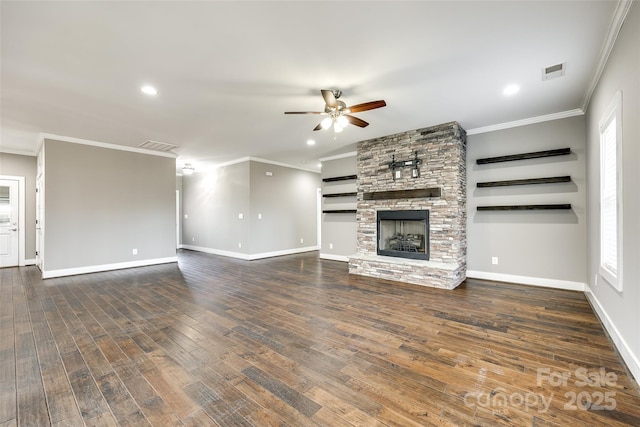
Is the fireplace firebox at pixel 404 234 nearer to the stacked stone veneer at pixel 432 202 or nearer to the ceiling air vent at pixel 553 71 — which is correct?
the stacked stone veneer at pixel 432 202

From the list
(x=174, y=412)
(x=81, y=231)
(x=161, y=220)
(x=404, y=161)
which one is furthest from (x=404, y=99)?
(x=81, y=231)

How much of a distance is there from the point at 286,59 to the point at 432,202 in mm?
3388

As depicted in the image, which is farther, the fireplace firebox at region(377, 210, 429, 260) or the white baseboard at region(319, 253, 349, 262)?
the white baseboard at region(319, 253, 349, 262)

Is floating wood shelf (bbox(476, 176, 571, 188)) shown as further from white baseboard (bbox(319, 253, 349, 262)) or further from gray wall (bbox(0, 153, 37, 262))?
gray wall (bbox(0, 153, 37, 262))

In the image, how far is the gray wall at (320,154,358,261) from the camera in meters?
6.82

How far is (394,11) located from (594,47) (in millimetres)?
2092

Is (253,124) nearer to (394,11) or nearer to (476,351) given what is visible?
(394,11)

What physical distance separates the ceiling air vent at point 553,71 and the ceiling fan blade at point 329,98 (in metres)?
2.31

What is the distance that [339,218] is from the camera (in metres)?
7.02

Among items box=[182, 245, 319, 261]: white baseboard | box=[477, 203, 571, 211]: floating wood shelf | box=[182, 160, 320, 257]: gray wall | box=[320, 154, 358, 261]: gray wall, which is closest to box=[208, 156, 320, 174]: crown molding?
box=[182, 160, 320, 257]: gray wall

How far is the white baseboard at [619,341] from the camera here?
1.99 meters

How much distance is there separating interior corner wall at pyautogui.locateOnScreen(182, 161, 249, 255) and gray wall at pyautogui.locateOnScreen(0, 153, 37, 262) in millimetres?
3687

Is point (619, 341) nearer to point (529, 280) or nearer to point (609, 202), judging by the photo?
point (609, 202)

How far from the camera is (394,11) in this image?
7.00 feet
